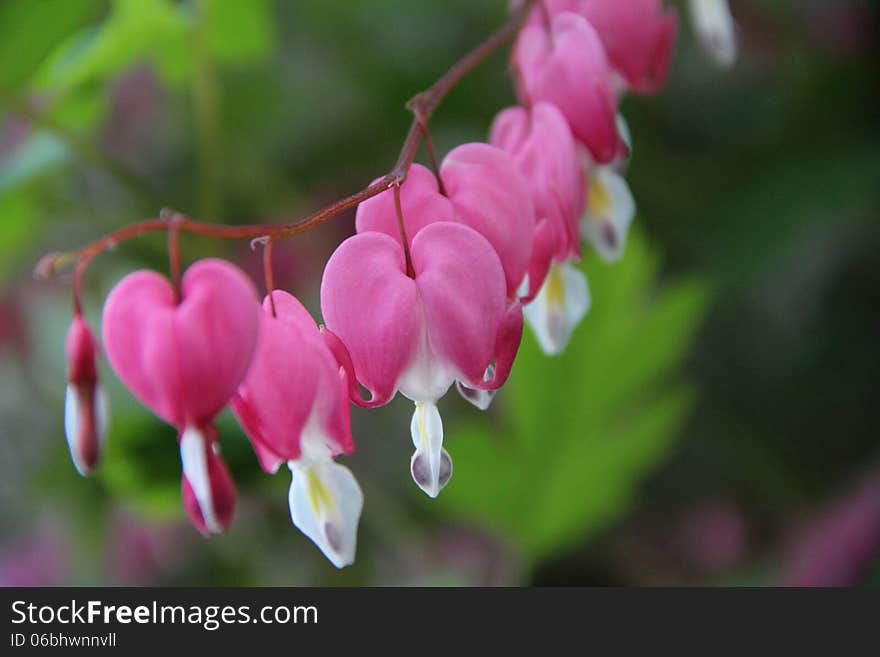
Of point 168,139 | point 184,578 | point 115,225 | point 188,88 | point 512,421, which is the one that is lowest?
point 512,421

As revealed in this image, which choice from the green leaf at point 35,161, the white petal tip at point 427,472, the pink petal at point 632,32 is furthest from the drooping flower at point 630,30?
the green leaf at point 35,161

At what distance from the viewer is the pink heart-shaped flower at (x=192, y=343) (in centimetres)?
57

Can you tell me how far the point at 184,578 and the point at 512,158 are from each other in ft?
4.44

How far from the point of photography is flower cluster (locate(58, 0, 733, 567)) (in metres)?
0.58

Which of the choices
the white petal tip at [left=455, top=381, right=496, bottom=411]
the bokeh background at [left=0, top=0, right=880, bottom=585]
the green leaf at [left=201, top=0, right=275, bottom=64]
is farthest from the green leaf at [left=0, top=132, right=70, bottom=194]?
the white petal tip at [left=455, top=381, right=496, bottom=411]

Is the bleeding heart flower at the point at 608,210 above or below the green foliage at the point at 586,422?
below

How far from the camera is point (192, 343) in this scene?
57 centimetres

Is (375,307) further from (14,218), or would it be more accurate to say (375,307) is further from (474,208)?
(14,218)

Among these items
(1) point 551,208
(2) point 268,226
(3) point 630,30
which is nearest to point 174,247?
(2) point 268,226

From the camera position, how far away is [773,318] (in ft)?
5.63

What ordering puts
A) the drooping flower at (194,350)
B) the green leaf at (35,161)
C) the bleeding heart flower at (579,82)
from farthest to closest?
the green leaf at (35,161)
the bleeding heart flower at (579,82)
the drooping flower at (194,350)

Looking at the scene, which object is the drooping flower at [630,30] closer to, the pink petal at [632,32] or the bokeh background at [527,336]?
the pink petal at [632,32]

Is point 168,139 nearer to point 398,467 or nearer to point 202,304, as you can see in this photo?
point 398,467

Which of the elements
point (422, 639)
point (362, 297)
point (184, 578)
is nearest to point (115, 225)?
point (184, 578)
